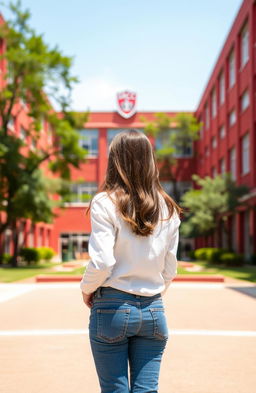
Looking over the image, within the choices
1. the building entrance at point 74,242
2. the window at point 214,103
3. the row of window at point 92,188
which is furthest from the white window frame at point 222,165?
the building entrance at point 74,242

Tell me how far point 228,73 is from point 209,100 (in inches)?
317

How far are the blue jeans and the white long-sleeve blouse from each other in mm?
52

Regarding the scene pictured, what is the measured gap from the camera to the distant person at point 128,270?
8.45 ft

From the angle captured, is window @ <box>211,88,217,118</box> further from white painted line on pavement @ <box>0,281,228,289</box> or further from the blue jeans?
the blue jeans

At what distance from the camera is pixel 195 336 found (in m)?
8.09

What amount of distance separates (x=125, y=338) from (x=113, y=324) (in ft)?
0.30

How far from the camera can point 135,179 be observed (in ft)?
8.95

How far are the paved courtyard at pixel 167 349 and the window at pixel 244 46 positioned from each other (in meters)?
24.4

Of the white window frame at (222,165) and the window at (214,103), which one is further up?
the window at (214,103)

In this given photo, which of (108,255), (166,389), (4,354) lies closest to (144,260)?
(108,255)

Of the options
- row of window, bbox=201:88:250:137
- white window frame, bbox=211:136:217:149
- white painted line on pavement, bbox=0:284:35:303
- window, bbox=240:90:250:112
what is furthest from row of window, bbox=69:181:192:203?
white painted line on pavement, bbox=0:284:35:303

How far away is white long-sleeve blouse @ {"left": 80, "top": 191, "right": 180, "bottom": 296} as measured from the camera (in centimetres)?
258

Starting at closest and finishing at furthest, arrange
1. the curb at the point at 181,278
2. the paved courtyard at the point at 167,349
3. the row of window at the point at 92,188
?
1. the paved courtyard at the point at 167,349
2. the curb at the point at 181,278
3. the row of window at the point at 92,188

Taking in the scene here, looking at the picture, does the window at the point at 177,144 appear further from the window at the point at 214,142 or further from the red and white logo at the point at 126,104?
the window at the point at 214,142
